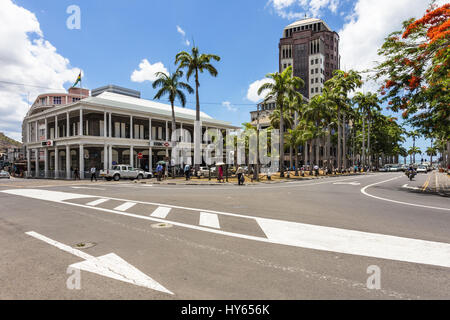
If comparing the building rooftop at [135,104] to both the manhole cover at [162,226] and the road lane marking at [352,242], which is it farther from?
the road lane marking at [352,242]

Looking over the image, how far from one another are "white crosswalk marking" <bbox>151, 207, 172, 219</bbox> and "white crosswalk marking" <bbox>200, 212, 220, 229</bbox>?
113cm

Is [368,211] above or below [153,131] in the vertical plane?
below

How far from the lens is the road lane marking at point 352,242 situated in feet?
13.6

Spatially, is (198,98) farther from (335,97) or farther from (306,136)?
(335,97)

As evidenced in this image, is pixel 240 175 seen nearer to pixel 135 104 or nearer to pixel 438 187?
pixel 438 187

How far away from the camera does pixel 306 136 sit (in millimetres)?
30453

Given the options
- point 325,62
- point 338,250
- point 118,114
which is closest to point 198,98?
point 118,114

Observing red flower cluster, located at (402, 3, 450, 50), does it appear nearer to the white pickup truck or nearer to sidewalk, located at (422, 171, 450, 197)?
sidewalk, located at (422, 171, 450, 197)

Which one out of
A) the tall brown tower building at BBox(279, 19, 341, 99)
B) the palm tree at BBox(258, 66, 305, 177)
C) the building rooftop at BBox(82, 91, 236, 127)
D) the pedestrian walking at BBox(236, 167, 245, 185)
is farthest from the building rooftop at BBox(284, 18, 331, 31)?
the pedestrian walking at BBox(236, 167, 245, 185)

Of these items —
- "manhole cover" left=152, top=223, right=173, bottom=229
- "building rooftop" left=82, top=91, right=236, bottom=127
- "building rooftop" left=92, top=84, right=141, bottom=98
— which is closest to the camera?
"manhole cover" left=152, top=223, right=173, bottom=229

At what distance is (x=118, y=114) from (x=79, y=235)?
3237 centimetres

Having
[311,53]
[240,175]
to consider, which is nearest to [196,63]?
[240,175]

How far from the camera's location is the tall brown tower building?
269ft

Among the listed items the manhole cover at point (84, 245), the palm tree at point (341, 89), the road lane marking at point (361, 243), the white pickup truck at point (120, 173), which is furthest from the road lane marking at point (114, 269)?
the palm tree at point (341, 89)
